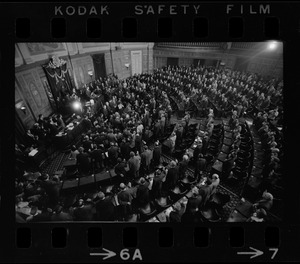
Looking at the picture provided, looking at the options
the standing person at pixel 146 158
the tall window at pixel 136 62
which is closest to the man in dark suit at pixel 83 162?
the standing person at pixel 146 158

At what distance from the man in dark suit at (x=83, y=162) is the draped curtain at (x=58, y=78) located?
227 inches

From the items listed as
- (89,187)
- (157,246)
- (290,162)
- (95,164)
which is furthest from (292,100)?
(95,164)

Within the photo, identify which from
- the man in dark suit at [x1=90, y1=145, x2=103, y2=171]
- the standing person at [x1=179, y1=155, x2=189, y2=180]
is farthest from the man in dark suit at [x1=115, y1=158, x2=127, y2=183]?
the standing person at [x1=179, y1=155, x2=189, y2=180]

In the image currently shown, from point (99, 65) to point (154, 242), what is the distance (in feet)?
40.9

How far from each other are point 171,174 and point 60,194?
4.06 m

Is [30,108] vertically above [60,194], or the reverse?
[30,108]

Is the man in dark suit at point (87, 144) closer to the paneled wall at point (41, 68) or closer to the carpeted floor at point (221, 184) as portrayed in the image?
the carpeted floor at point (221, 184)

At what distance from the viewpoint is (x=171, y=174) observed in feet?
24.2

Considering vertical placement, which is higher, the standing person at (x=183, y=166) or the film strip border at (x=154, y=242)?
the standing person at (x=183, y=166)

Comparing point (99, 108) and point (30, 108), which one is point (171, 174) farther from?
point (99, 108)

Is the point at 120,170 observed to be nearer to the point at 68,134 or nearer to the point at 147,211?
the point at 147,211

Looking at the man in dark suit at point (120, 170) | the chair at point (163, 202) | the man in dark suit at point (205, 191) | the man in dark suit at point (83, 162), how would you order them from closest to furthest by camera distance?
the man in dark suit at point (205, 191)
the chair at point (163, 202)
the man in dark suit at point (120, 170)
the man in dark suit at point (83, 162)
